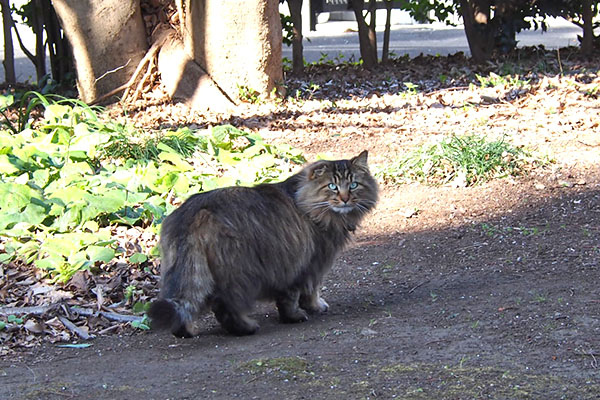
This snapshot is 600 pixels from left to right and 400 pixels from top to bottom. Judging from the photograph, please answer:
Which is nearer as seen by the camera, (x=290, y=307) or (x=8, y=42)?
(x=290, y=307)

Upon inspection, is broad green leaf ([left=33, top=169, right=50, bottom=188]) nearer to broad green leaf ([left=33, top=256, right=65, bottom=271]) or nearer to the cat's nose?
broad green leaf ([left=33, top=256, right=65, bottom=271])

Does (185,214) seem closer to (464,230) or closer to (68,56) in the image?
(464,230)

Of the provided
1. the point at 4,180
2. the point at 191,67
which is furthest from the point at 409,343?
the point at 191,67

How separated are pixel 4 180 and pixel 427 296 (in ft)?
11.8

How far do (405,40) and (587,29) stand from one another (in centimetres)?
826

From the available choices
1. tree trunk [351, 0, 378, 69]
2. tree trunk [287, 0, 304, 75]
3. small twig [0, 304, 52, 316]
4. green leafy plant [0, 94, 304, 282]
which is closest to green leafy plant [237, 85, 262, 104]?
green leafy plant [0, 94, 304, 282]

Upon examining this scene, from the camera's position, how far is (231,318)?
455 cm

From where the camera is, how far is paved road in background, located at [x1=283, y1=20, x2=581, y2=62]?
1659cm

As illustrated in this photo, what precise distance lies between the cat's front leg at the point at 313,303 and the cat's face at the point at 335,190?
1.60 ft

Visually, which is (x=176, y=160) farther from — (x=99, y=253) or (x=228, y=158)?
(x=99, y=253)

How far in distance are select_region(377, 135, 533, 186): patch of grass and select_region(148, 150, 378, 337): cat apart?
2.23 meters

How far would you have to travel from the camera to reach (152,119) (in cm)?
945

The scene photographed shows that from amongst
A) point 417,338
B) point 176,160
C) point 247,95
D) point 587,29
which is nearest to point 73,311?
point 417,338

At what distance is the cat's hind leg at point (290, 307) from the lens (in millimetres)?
4906
